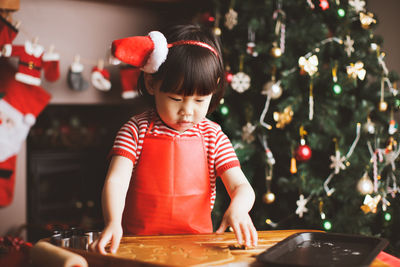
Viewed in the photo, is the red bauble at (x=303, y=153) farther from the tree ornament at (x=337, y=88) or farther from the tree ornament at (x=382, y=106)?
the tree ornament at (x=382, y=106)

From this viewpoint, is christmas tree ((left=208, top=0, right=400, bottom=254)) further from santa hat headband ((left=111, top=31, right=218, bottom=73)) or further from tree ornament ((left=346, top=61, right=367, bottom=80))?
santa hat headband ((left=111, top=31, right=218, bottom=73))

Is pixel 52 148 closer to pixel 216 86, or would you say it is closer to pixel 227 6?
A: pixel 227 6

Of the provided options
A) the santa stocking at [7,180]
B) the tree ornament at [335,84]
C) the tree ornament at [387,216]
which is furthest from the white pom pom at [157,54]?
the santa stocking at [7,180]

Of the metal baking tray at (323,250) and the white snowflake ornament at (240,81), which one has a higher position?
the white snowflake ornament at (240,81)

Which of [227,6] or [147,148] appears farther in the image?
[227,6]

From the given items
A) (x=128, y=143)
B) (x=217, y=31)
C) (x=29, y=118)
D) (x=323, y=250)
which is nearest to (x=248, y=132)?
(x=217, y=31)

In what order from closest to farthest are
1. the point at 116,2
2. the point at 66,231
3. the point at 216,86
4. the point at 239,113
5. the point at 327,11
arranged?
the point at 66,231 → the point at 216,86 → the point at 327,11 → the point at 239,113 → the point at 116,2

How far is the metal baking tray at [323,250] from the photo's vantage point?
666mm

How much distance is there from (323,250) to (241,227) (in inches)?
6.4

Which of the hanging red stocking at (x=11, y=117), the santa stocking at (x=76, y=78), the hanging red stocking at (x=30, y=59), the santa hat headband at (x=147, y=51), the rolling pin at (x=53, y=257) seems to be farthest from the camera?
the santa stocking at (x=76, y=78)

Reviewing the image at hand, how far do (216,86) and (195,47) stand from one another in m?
0.11

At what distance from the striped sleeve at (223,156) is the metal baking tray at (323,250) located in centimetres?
27

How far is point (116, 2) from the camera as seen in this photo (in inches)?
96.5

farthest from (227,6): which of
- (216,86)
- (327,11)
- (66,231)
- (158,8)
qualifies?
(66,231)
